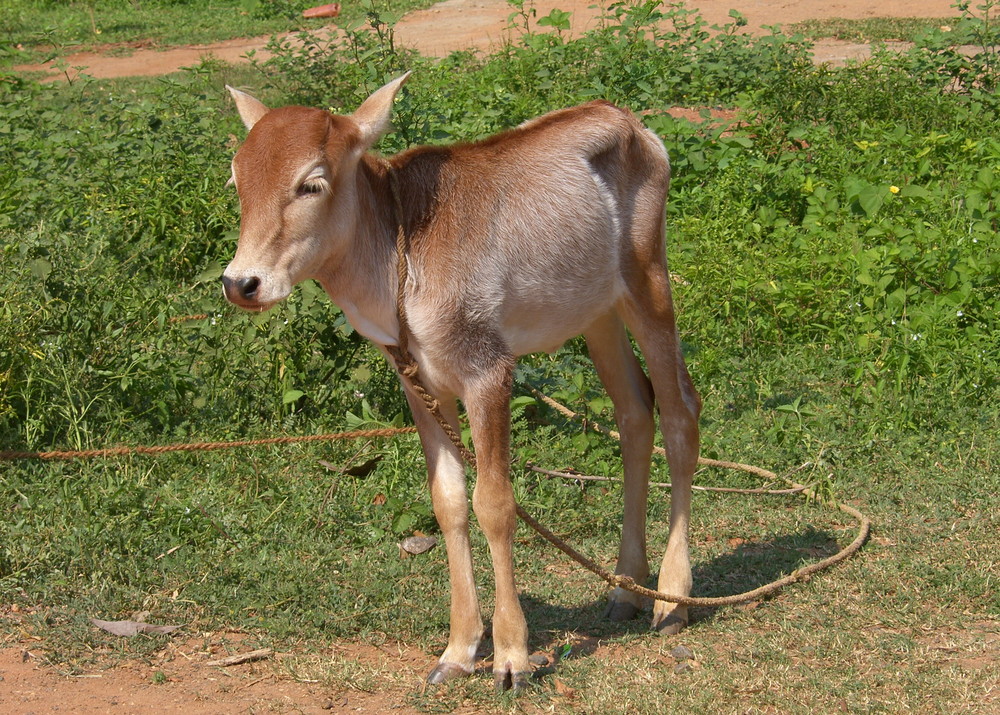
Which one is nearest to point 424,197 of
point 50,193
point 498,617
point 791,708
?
point 498,617

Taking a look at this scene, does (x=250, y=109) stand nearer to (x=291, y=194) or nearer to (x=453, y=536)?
(x=291, y=194)

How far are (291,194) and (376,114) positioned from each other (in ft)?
1.43

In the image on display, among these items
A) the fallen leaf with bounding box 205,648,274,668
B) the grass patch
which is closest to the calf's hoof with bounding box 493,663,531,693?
the fallen leaf with bounding box 205,648,274,668

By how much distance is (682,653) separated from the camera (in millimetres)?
4438

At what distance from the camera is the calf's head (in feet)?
12.1

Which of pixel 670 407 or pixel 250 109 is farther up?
pixel 250 109

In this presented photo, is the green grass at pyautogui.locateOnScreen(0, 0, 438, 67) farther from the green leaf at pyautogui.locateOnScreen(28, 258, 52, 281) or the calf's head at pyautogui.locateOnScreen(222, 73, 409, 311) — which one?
the calf's head at pyautogui.locateOnScreen(222, 73, 409, 311)

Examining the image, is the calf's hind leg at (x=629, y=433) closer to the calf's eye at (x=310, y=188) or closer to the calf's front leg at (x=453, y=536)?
the calf's front leg at (x=453, y=536)

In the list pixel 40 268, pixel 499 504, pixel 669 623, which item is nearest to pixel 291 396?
pixel 40 268

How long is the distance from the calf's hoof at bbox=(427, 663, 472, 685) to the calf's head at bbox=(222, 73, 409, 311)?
1.44 m

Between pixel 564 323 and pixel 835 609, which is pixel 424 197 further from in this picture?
pixel 835 609

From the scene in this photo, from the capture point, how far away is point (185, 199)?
299 inches

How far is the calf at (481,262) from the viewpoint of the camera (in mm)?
3801

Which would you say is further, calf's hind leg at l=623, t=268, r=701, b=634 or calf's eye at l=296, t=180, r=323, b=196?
calf's hind leg at l=623, t=268, r=701, b=634
